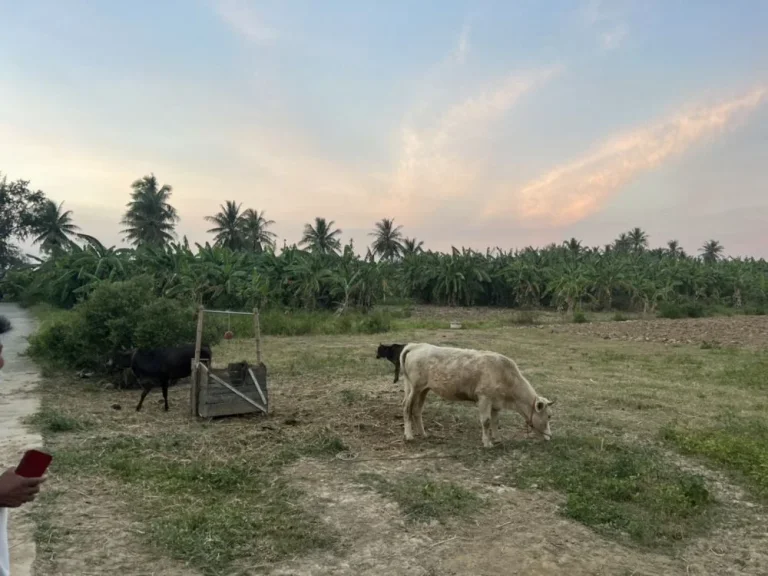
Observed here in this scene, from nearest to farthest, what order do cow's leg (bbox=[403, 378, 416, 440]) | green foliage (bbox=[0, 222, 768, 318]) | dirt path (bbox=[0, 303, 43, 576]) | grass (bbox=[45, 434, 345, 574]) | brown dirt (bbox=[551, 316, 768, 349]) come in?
1. dirt path (bbox=[0, 303, 43, 576])
2. grass (bbox=[45, 434, 345, 574])
3. cow's leg (bbox=[403, 378, 416, 440])
4. brown dirt (bbox=[551, 316, 768, 349])
5. green foliage (bbox=[0, 222, 768, 318])

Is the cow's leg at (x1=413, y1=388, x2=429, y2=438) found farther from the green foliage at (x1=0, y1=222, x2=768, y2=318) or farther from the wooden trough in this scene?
the green foliage at (x1=0, y1=222, x2=768, y2=318)

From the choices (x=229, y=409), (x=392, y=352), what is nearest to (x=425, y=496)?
(x=229, y=409)

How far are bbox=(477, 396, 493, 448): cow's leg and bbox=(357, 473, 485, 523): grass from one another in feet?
4.58

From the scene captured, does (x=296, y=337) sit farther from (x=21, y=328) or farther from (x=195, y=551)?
(x=195, y=551)

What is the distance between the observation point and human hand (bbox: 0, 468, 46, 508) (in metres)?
2.31

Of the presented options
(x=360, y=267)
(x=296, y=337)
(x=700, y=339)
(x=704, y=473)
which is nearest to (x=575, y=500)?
(x=704, y=473)

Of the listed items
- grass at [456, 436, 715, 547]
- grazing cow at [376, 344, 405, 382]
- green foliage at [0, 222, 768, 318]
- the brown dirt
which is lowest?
grass at [456, 436, 715, 547]

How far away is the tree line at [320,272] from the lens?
93.5 ft

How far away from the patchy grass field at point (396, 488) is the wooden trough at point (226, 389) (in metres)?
0.23

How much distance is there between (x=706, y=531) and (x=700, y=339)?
18201 millimetres

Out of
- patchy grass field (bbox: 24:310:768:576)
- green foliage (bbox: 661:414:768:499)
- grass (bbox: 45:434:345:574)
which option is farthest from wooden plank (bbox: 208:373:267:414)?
green foliage (bbox: 661:414:768:499)

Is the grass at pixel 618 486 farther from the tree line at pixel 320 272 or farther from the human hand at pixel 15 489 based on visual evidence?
the tree line at pixel 320 272

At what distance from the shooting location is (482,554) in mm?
4633

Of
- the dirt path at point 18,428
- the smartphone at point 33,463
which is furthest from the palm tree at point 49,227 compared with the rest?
the smartphone at point 33,463
